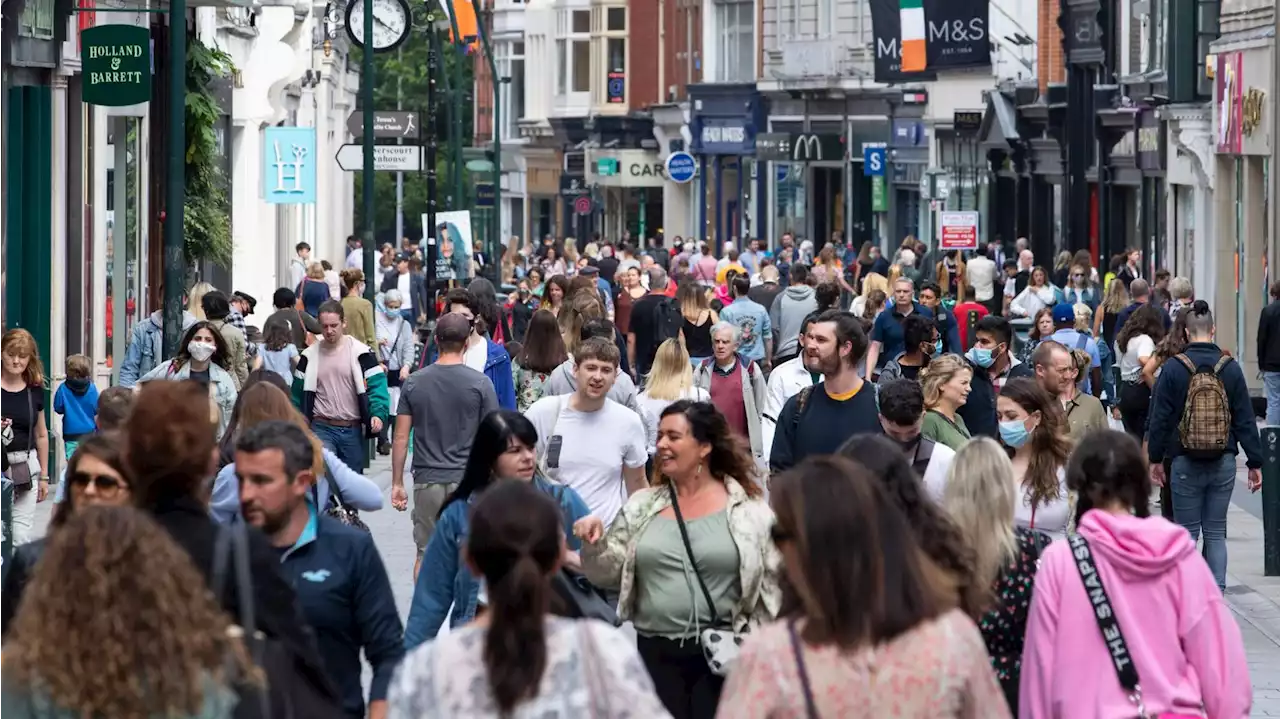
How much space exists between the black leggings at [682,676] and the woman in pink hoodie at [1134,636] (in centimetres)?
151

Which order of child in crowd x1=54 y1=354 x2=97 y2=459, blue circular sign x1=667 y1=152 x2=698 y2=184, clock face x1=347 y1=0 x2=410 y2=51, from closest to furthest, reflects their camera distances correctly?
child in crowd x1=54 y1=354 x2=97 y2=459, clock face x1=347 y1=0 x2=410 y2=51, blue circular sign x1=667 y1=152 x2=698 y2=184

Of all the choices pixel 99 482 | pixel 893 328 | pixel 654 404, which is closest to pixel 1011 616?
pixel 99 482

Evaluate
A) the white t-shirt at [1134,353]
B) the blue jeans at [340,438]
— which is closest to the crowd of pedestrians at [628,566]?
the blue jeans at [340,438]

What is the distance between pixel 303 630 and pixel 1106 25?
127 feet

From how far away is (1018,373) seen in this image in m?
13.9

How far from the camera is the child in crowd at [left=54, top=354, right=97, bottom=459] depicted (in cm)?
1454

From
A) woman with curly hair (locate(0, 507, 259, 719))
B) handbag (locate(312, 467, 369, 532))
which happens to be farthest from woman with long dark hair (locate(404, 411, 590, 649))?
woman with curly hair (locate(0, 507, 259, 719))

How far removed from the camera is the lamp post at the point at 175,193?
651 inches

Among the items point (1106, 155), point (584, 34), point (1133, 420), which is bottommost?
point (1133, 420)

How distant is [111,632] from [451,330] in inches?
323

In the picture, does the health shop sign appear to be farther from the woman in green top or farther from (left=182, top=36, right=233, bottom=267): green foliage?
the woman in green top

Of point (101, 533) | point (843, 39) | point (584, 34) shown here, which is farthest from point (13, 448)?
point (584, 34)

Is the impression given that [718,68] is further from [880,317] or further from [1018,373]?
[1018,373]

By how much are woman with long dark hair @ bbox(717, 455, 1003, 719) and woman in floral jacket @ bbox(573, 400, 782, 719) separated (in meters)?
2.64
